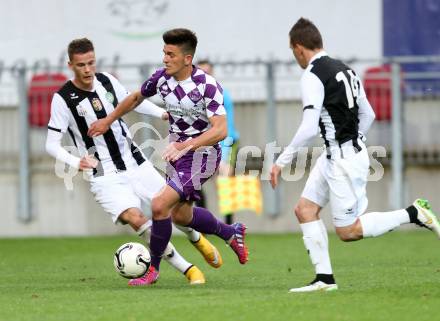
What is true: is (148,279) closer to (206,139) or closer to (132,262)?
(132,262)

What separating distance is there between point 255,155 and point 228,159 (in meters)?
1.24

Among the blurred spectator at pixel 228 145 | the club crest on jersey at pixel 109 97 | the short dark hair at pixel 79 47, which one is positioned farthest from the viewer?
the blurred spectator at pixel 228 145

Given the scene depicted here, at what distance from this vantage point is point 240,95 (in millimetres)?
19047

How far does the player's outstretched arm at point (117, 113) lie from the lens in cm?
1099

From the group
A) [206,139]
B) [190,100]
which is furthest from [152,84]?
[206,139]

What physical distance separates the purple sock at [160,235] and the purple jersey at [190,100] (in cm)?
73

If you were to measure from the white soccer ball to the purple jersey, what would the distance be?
3.47 feet

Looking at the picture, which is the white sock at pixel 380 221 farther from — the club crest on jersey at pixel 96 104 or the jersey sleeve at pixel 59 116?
the jersey sleeve at pixel 59 116

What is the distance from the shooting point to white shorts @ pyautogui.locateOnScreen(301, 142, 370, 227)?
984 centimetres

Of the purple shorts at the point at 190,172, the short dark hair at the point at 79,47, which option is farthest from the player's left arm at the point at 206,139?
the short dark hair at the point at 79,47

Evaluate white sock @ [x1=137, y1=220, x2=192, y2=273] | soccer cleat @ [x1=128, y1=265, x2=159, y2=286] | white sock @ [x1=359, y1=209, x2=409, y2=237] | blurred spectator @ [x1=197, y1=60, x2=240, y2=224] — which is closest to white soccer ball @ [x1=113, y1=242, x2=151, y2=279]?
soccer cleat @ [x1=128, y1=265, x2=159, y2=286]

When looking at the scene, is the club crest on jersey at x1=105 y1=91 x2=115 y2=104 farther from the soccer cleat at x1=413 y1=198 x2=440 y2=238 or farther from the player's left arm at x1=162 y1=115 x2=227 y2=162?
the soccer cleat at x1=413 y1=198 x2=440 y2=238

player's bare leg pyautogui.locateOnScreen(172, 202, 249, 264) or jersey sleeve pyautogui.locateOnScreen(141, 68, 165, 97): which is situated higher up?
jersey sleeve pyautogui.locateOnScreen(141, 68, 165, 97)

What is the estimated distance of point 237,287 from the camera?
Answer: 10656 millimetres
